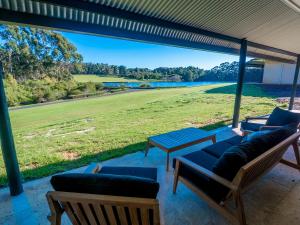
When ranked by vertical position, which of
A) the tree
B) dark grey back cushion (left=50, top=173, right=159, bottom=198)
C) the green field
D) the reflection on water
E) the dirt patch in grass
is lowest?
the dirt patch in grass

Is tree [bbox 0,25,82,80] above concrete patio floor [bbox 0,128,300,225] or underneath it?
above

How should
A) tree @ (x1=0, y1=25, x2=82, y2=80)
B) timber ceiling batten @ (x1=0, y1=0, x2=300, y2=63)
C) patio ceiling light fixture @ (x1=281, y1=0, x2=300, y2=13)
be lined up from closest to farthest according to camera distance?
timber ceiling batten @ (x1=0, y1=0, x2=300, y2=63) → patio ceiling light fixture @ (x1=281, y1=0, x2=300, y2=13) → tree @ (x1=0, y1=25, x2=82, y2=80)

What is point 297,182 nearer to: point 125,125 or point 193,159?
point 193,159

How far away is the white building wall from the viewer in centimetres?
1562

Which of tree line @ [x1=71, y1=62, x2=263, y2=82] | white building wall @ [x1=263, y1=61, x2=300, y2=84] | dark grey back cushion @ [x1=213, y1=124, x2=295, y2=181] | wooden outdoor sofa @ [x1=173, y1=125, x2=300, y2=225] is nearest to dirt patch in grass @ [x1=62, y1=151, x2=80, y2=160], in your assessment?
wooden outdoor sofa @ [x1=173, y1=125, x2=300, y2=225]

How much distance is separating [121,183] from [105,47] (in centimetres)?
2280

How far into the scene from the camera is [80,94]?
64.2 ft

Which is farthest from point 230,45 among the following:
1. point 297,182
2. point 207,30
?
point 297,182

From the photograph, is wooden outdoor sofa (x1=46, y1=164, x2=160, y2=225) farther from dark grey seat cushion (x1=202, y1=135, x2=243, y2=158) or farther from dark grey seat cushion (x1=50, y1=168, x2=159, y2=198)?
dark grey seat cushion (x1=202, y1=135, x2=243, y2=158)

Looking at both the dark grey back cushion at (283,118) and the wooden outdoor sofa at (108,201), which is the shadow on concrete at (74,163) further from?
the dark grey back cushion at (283,118)

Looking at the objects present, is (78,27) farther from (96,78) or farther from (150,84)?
(150,84)

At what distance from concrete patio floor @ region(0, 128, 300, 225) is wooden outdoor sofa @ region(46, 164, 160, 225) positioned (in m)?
0.42

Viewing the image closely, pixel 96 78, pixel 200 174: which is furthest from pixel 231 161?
pixel 96 78

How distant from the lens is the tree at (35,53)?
61.6ft
